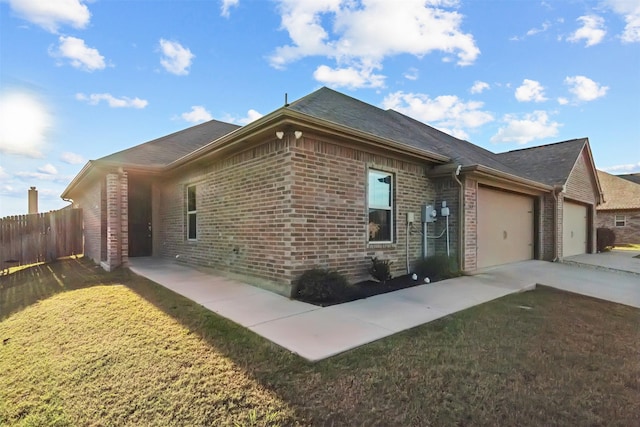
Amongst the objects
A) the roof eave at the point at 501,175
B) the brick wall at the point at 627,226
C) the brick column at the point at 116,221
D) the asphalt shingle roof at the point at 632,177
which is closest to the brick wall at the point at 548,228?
the roof eave at the point at 501,175

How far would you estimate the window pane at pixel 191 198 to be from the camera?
948 centimetres

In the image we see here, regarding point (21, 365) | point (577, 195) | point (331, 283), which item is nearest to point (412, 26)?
point (331, 283)

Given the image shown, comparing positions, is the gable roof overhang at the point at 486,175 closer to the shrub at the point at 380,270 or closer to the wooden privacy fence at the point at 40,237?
the shrub at the point at 380,270

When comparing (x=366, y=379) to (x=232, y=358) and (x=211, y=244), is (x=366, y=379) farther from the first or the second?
(x=211, y=244)

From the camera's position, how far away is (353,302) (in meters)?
5.49

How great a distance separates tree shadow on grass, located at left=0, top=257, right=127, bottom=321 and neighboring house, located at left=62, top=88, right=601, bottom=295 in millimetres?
802

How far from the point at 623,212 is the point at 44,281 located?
3128 centimetres

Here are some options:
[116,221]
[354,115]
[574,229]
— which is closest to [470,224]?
[354,115]

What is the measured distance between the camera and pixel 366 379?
2930 millimetres

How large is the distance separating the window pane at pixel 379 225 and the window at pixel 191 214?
17.0 feet

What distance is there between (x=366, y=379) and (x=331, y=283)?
2.79 m

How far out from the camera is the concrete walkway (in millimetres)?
3959

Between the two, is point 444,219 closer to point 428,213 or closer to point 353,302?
point 428,213

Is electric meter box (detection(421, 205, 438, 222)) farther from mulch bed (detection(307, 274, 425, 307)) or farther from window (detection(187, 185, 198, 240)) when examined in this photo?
window (detection(187, 185, 198, 240))
